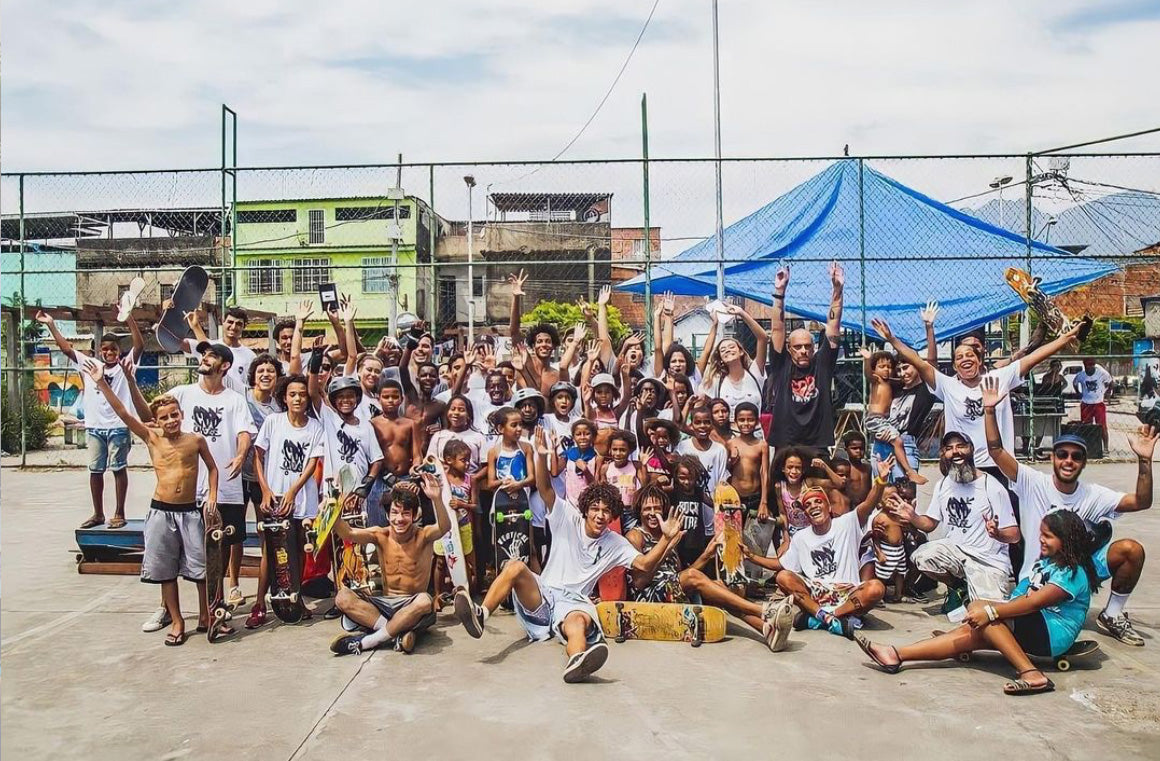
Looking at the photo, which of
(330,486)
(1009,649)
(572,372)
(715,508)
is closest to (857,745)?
(1009,649)

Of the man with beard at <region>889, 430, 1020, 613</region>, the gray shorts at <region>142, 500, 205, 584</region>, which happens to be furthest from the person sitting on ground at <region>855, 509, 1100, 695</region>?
the gray shorts at <region>142, 500, 205, 584</region>

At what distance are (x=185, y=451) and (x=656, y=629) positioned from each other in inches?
121

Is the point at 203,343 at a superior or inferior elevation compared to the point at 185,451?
superior

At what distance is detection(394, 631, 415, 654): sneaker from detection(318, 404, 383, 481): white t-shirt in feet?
4.26

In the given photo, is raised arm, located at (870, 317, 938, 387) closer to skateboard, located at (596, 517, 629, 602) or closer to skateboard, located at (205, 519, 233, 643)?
skateboard, located at (596, 517, 629, 602)

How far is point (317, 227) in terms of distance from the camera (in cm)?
1931

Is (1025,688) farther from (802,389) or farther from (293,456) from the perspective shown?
(293,456)

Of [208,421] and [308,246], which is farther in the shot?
[308,246]

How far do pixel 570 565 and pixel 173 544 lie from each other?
241 centimetres

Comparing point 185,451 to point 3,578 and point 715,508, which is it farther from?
point 715,508

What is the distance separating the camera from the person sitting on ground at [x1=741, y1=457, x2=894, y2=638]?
590 cm

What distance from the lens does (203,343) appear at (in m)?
7.14

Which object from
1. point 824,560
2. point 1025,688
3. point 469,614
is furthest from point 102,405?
point 1025,688

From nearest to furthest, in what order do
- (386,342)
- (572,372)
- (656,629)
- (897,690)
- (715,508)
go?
(897,690)
(656,629)
(715,508)
(386,342)
(572,372)
